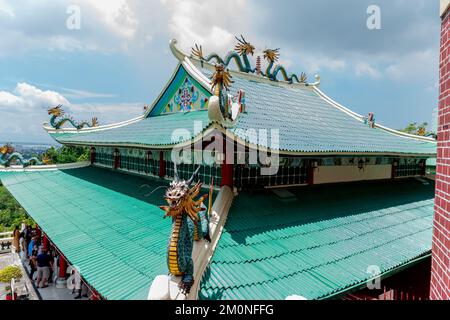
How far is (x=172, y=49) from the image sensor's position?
11508 millimetres

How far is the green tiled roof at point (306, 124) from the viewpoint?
7.95m

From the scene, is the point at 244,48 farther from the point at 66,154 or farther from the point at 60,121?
the point at 66,154

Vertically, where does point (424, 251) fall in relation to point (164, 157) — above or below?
below

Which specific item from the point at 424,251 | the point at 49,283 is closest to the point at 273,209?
the point at 424,251

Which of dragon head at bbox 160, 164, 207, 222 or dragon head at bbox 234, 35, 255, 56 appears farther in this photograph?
dragon head at bbox 234, 35, 255, 56

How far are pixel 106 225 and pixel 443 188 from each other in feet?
24.2

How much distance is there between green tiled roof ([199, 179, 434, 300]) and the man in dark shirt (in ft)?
27.3

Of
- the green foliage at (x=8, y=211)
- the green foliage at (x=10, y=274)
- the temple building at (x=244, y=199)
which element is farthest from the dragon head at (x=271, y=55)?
the green foliage at (x=8, y=211)

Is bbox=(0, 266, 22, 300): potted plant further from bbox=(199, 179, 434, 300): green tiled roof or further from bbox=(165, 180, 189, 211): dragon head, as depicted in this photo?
bbox=(165, 180, 189, 211): dragon head

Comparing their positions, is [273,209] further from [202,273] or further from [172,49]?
[172,49]

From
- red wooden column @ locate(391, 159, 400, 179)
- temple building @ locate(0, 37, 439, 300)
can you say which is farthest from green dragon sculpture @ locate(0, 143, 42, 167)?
red wooden column @ locate(391, 159, 400, 179)

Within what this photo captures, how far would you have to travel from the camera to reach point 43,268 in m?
10.8

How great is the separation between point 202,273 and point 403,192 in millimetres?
9929

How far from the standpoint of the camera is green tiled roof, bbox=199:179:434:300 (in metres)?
5.06
